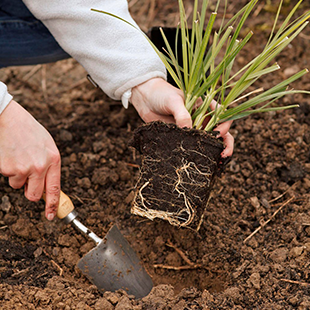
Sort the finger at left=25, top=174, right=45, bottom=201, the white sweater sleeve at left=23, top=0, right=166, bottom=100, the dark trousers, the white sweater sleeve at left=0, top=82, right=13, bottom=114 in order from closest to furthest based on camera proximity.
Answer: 1. the white sweater sleeve at left=0, top=82, right=13, bottom=114
2. the finger at left=25, top=174, right=45, bottom=201
3. the white sweater sleeve at left=23, top=0, right=166, bottom=100
4. the dark trousers

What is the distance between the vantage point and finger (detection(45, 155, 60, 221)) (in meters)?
1.37

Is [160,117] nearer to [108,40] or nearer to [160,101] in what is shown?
[160,101]

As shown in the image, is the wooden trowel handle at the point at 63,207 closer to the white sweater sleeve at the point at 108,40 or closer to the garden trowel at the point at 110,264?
the garden trowel at the point at 110,264

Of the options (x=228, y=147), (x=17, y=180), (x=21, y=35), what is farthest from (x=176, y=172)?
(x=21, y=35)

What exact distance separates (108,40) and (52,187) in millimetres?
608

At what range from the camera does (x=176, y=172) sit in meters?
1.33

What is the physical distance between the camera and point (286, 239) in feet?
4.95

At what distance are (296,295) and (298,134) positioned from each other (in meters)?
0.91

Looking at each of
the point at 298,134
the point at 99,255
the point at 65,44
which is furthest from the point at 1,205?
the point at 298,134

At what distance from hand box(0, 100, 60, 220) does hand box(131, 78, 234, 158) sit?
402 millimetres

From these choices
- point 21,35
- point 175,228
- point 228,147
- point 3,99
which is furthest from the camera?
point 21,35

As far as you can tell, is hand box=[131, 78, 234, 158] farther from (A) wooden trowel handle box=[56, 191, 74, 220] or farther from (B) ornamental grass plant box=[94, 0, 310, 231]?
(A) wooden trowel handle box=[56, 191, 74, 220]

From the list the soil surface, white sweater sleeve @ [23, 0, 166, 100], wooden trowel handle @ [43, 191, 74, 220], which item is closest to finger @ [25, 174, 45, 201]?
wooden trowel handle @ [43, 191, 74, 220]

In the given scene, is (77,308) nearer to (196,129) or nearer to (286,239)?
(196,129)
